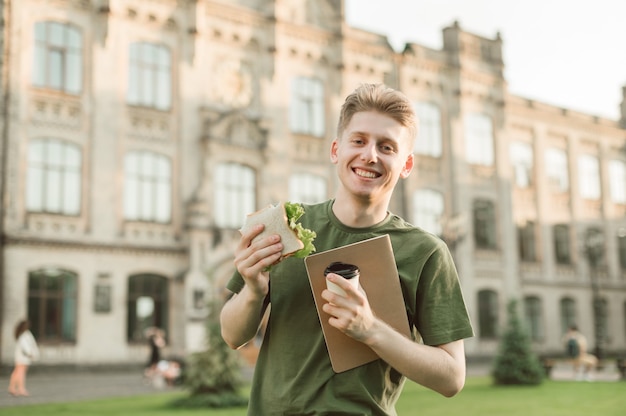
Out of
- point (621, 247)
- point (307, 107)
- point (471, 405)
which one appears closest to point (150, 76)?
point (307, 107)

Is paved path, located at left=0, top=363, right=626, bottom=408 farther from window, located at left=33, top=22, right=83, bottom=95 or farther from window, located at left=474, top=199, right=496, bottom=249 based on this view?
window, located at left=474, top=199, right=496, bottom=249

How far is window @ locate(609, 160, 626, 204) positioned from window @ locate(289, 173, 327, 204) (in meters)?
19.5

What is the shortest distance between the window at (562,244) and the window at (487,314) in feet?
19.2

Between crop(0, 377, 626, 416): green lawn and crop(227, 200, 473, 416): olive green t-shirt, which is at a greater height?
crop(227, 200, 473, 416): olive green t-shirt

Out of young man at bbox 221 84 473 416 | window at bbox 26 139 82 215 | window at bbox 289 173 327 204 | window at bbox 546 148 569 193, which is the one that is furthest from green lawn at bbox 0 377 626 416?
window at bbox 546 148 569 193

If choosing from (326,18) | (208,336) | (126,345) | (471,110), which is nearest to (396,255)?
(208,336)

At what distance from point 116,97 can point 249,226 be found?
2300 cm

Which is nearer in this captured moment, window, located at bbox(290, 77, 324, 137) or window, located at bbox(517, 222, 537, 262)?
window, located at bbox(290, 77, 324, 137)

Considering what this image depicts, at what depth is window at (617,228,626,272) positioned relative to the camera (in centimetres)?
3944

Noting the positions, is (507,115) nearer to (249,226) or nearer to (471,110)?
(471,110)

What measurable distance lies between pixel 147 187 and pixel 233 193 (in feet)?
10.4

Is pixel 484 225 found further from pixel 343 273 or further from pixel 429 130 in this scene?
pixel 343 273

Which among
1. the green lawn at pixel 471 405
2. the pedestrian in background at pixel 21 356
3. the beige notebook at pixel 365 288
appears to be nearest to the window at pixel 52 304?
the pedestrian in background at pixel 21 356

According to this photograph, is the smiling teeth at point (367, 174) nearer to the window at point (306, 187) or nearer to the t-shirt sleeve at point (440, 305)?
the t-shirt sleeve at point (440, 305)
